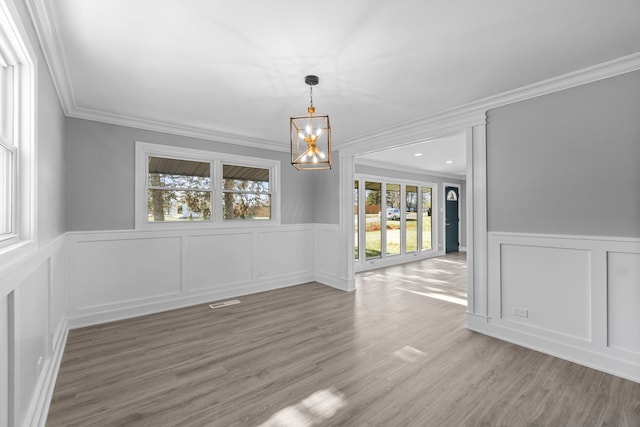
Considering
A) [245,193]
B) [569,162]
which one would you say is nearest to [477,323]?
[569,162]

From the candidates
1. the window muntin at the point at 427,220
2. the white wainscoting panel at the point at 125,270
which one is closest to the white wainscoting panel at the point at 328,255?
the white wainscoting panel at the point at 125,270

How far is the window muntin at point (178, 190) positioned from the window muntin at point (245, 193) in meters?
0.29

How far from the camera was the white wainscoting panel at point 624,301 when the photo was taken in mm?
2377

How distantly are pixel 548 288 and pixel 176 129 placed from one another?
190 inches

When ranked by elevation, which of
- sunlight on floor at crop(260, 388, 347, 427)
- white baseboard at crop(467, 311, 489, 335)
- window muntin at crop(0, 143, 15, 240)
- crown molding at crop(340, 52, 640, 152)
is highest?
crown molding at crop(340, 52, 640, 152)

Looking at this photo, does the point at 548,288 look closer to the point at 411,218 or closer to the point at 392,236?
the point at 392,236

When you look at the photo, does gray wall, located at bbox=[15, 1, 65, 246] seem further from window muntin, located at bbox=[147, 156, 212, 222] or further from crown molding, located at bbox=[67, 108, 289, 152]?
window muntin, located at bbox=[147, 156, 212, 222]

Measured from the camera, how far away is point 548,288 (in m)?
2.85

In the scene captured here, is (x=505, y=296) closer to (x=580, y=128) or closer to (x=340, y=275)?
(x=580, y=128)

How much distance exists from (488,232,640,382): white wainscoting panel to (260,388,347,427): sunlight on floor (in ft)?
6.72

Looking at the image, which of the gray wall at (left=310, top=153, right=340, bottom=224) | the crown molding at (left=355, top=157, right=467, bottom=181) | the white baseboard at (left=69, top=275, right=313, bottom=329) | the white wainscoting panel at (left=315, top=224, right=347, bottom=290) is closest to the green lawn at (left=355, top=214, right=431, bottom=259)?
the crown molding at (left=355, top=157, right=467, bottom=181)

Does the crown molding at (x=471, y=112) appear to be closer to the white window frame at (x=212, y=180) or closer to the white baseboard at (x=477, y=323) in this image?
the white window frame at (x=212, y=180)

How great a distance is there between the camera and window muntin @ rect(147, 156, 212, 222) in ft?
13.4

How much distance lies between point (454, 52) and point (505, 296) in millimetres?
2475
